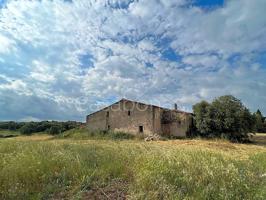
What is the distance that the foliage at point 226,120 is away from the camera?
3162cm

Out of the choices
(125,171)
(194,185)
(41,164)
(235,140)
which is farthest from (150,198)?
(235,140)

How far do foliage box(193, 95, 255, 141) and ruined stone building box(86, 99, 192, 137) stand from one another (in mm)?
2273

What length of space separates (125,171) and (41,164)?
1.77 metres

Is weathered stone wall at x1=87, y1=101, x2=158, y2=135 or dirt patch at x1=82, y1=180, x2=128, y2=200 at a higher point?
weathered stone wall at x1=87, y1=101, x2=158, y2=135

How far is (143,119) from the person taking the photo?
35000 mm

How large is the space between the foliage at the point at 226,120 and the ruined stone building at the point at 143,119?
2273 mm

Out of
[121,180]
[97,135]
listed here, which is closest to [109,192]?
[121,180]

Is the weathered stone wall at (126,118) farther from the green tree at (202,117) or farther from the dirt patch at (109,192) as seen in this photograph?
the dirt patch at (109,192)

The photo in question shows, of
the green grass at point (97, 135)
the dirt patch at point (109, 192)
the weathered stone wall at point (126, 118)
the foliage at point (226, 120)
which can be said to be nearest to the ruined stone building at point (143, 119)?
the weathered stone wall at point (126, 118)

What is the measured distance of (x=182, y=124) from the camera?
34188 millimetres

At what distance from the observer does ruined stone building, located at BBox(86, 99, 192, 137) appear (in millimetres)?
34406

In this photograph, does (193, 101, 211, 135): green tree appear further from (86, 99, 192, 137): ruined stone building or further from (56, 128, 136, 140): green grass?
(56, 128, 136, 140): green grass

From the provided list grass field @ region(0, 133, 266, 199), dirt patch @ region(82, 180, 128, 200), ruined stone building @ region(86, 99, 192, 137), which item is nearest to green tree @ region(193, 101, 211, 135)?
ruined stone building @ region(86, 99, 192, 137)

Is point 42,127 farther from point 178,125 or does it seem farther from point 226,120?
point 226,120
